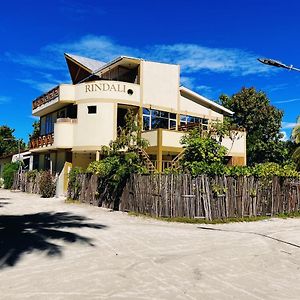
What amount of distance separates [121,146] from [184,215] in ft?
21.7

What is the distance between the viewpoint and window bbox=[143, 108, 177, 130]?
2864 cm

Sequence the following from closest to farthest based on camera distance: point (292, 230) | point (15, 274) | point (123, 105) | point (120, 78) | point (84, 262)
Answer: point (15, 274) < point (84, 262) < point (292, 230) < point (123, 105) < point (120, 78)

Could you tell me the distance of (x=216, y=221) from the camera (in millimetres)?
15367

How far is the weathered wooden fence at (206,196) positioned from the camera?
50.8 feet

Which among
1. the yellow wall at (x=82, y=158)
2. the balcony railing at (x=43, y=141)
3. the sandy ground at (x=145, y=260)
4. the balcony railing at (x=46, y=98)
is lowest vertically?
the sandy ground at (x=145, y=260)

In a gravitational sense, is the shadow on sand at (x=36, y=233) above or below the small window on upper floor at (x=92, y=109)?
below

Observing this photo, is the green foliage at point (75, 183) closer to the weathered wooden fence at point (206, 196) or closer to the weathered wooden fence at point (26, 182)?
the weathered wooden fence at point (206, 196)

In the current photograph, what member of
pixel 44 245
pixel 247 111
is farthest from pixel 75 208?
pixel 247 111

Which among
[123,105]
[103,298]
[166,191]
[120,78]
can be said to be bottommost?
[103,298]

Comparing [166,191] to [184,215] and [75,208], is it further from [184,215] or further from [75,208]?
[75,208]

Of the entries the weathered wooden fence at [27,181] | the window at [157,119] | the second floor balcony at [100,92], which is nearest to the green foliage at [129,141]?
the second floor balcony at [100,92]

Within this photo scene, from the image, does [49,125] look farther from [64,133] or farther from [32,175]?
[64,133]

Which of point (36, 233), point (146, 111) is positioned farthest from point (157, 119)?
point (36, 233)

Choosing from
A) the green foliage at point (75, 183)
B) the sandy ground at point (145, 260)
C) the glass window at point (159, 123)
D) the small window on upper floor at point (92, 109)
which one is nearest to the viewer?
the sandy ground at point (145, 260)
